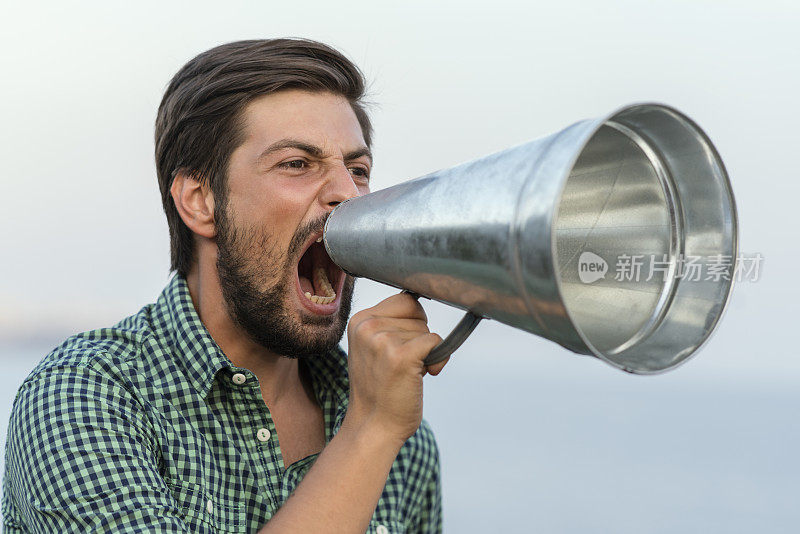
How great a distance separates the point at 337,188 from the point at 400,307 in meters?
0.56

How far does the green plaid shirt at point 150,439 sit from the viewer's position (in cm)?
146

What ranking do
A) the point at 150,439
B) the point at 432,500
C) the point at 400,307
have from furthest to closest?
the point at 432,500 → the point at 150,439 → the point at 400,307

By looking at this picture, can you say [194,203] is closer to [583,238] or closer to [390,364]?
[390,364]

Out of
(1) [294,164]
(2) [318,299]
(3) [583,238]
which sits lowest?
(2) [318,299]

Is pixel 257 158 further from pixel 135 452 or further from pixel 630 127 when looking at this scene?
pixel 630 127

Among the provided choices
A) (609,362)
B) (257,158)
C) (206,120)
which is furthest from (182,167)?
(609,362)

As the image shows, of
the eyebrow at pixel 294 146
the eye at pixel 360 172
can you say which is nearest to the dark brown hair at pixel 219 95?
the eyebrow at pixel 294 146

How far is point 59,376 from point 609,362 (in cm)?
116

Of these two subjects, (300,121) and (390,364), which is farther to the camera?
(300,121)

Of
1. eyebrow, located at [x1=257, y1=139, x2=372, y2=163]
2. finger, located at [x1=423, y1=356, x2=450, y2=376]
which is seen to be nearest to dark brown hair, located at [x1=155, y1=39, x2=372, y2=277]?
eyebrow, located at [x1=257, y1=139, x2=372, y2=163]

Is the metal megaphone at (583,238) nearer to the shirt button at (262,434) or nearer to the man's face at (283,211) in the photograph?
the man's face at (283,211)

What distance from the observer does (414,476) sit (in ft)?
7.22

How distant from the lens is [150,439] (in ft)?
5.44

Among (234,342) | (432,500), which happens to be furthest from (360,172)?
(432,500)
